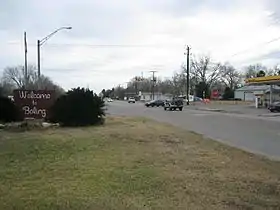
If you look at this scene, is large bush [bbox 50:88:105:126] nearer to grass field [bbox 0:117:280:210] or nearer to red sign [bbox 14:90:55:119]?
red sign [bbox 14:90:55:119]

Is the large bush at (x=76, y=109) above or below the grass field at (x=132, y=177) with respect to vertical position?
above

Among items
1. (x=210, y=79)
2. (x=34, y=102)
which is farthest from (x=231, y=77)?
(x=34, y=102)

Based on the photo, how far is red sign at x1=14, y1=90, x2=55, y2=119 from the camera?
26672mm

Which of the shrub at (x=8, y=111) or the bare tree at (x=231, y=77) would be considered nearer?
the shrub at (x=8, y=111)

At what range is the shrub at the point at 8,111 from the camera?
2661cm

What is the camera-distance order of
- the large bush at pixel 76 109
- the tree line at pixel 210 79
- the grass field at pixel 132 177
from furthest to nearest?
the tree line at pixel 210 79, the large bush at pixel 76 109, the grass field at pixel 132 177

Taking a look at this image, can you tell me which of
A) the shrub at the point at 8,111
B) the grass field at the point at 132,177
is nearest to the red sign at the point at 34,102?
the shrub at the point at 8,111

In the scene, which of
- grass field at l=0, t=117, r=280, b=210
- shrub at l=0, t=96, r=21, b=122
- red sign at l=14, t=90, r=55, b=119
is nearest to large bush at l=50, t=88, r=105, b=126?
red sign at l=14, t=90, r=55, b=119

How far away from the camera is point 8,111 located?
87.9ft

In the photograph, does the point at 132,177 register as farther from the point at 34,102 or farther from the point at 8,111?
the point at 8,111

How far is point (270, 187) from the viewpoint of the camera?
8578 millimetres

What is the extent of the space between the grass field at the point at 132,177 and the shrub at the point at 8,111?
12308 millimetres

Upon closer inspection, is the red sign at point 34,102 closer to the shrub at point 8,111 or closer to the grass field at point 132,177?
the shrub at point 8,111

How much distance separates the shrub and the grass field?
485 inches
